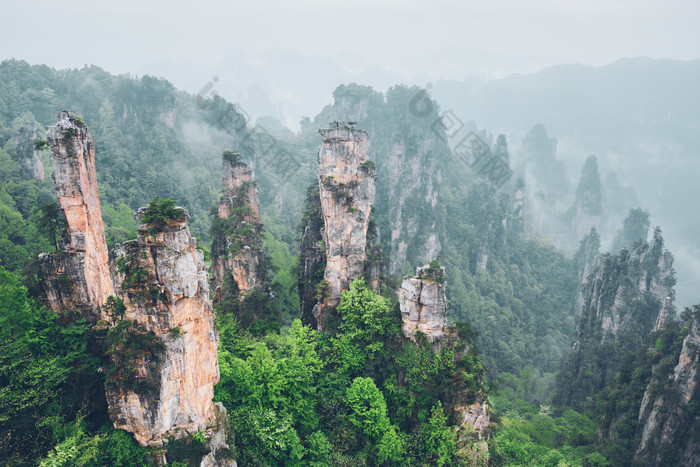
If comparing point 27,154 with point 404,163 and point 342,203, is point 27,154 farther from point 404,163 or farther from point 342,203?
point 404,163

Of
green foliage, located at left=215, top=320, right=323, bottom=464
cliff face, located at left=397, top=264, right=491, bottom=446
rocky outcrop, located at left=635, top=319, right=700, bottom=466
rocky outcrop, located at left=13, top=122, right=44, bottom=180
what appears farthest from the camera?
rocky outcrop, located at left=13, top=122, right=44, bottom=180

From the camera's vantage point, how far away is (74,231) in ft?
59.0

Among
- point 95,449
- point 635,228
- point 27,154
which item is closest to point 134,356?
point 95,449

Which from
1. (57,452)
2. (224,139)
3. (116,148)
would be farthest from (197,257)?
(224,139)

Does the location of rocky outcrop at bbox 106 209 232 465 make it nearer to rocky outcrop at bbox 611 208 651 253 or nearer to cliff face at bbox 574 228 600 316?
cliff face at bbox 574 228 600 316

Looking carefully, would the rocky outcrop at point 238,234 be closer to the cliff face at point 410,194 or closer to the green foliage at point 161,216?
the green foliage at point 161,216

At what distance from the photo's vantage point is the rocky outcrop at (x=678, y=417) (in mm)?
22844

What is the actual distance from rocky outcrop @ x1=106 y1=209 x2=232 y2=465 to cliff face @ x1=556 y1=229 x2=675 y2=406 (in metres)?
36.2

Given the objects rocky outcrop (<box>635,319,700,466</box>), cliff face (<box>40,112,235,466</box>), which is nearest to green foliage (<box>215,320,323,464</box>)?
cliff face (<box>40,112,235,466</box>)

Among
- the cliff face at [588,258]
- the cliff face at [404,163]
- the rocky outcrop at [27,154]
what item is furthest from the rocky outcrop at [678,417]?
the rocky outcrop at [27,154]

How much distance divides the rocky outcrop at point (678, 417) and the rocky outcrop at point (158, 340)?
81.3 feet

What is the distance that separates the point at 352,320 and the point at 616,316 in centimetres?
3091

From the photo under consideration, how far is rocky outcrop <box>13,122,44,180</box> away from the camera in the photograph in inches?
1460

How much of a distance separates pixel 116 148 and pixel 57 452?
5446cm
